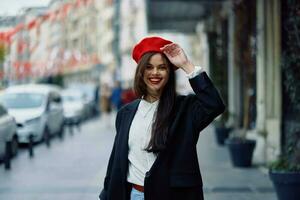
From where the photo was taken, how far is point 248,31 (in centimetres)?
1280

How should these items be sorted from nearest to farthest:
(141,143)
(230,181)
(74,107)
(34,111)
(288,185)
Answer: (141,143)
(288,185)
(230,181)
(34,111)
(74,107)

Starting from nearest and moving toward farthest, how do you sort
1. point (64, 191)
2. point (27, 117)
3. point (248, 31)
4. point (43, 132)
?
point (64, 191), point (248, 31), point (27, 117), point (43, 132)

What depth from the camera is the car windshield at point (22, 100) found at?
17031 millimetres

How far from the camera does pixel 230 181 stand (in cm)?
953

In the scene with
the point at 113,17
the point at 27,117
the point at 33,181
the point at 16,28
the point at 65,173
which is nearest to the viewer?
the point at 33,181

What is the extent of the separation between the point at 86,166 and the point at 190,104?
875 centimetres

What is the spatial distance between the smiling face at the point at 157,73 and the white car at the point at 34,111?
42.3ft

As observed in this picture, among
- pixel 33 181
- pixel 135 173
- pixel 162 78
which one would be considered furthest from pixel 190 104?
pixel 33 181

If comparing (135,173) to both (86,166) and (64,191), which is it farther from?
(86,166)

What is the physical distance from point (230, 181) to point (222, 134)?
5543mm

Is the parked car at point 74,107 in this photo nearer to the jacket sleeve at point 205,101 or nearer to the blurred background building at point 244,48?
the blurred background building at point 244,48

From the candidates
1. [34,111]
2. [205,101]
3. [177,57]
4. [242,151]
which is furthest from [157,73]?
[34,111]

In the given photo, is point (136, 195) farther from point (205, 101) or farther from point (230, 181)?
point (230, 181)

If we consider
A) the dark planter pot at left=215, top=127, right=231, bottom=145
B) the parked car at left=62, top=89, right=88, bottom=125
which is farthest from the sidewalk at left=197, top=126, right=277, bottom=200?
the parked car at left=62, top=89, right=88, bottom=125
